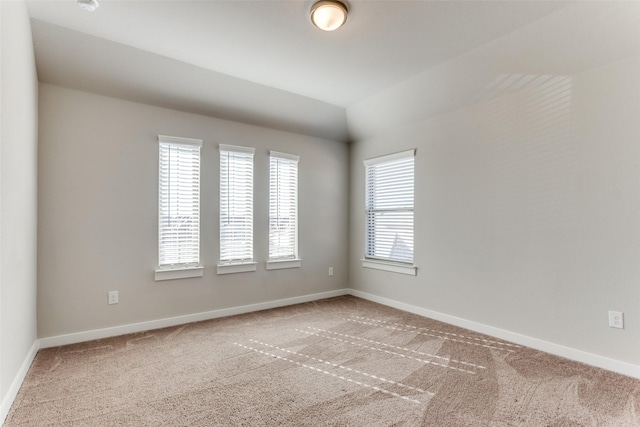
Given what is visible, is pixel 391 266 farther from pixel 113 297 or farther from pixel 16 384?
pixel 16 384

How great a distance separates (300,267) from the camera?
4.61 m

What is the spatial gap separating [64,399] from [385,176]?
3.99 m

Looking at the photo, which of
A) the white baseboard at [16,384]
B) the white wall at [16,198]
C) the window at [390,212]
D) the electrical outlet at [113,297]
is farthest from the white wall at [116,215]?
the window at [390,212]

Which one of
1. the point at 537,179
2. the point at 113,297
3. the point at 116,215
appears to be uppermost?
the point at 537,179

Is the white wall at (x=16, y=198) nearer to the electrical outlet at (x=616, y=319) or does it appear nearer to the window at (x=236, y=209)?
the window at (x=236, y=209)

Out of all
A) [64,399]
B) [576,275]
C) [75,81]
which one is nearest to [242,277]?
[64,399]

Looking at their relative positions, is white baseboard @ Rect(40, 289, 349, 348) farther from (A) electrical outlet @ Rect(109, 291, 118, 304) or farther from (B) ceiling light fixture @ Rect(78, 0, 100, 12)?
(B) ceiling light fixture @ Rect(78, 0, 100, 12)

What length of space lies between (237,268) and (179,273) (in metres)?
0.69

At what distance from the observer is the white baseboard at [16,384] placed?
74.9 inches

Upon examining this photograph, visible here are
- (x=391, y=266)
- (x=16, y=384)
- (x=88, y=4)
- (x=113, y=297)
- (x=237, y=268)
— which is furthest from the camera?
(x=391, y=266)

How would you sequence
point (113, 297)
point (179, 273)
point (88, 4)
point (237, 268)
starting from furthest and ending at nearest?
point (237, 268) < point (179, 273) < point (113, 297) < point (88, 4)

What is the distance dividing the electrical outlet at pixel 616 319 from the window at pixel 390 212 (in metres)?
1.88

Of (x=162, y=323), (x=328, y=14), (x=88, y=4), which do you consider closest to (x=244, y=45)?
(x=328, y=14)

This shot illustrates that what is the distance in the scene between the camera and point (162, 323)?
11.5ft
